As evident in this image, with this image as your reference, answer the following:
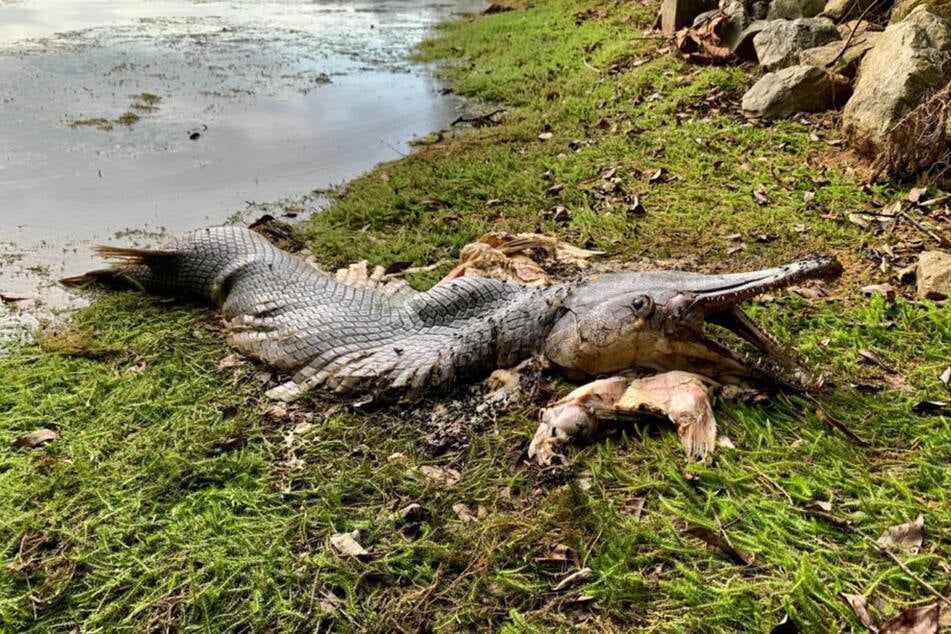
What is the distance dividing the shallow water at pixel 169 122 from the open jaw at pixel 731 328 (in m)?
4.15

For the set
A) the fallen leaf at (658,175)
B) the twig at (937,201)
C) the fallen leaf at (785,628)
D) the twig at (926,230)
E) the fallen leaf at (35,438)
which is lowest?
the fallen leaf at (35,438)

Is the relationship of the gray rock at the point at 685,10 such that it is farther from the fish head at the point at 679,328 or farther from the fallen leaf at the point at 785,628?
the fallen leaf at the point at 785,628

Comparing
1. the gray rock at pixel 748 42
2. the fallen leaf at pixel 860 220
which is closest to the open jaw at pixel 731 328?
the fallen leaf at pixel 860 220

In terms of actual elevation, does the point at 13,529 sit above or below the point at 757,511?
below

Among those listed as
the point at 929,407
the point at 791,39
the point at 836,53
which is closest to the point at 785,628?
the point at 929,407

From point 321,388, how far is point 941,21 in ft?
19.2

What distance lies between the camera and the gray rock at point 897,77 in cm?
517

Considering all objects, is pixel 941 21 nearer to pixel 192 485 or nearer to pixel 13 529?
pixel 192 485

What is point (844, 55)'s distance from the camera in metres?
6.46

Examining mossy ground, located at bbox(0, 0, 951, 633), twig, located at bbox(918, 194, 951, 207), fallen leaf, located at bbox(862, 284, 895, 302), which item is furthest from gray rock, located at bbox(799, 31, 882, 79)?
fallen leaf, located at bbox(862, 284, 895, 302)

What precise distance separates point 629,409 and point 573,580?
880 mm

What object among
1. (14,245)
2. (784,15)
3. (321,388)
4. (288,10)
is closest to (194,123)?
(14,245)

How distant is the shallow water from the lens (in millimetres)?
5844

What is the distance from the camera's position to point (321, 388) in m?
3.60
